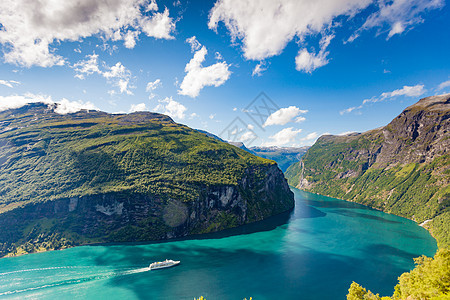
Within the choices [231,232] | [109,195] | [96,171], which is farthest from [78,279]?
[96,171]

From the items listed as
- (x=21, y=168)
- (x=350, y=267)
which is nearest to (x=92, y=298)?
(x=350, y=267)

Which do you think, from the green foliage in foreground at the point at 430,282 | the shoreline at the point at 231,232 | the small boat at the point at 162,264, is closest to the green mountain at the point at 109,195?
the shoreline at the point at 231,232

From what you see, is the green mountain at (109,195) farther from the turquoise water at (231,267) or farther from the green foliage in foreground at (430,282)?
the green foliage in foreground at (430,282)

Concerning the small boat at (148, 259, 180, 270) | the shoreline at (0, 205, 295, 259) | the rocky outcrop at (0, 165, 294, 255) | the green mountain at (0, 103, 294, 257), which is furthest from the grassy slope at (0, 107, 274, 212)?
the small boat at (148, 259, 180, 270)

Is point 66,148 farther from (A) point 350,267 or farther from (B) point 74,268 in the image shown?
(A) point 350,267

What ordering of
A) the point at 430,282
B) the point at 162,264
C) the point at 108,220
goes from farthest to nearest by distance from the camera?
the point at 108,220 → the point at 162,264 → the point at 430,282

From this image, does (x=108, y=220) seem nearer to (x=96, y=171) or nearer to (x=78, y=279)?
(x=96, y=171)
